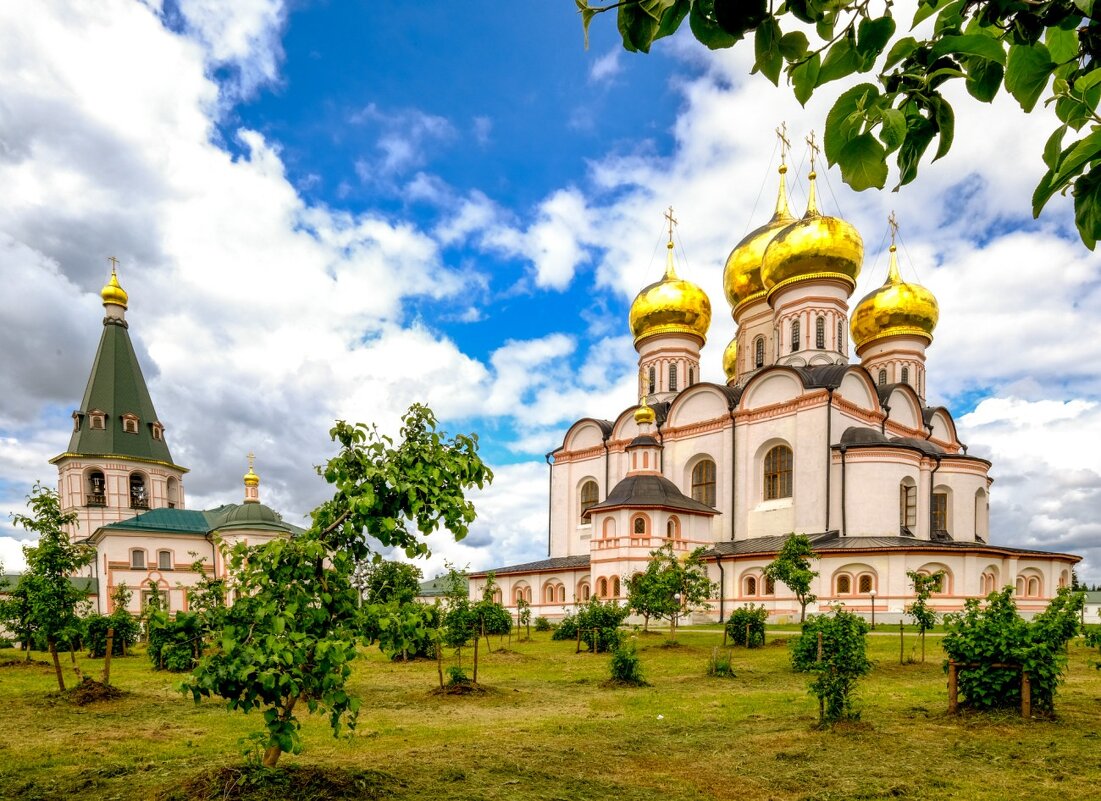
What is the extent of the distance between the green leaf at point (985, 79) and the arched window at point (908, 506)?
32.5 m

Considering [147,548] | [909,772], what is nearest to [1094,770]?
[909,772]

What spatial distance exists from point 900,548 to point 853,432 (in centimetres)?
600

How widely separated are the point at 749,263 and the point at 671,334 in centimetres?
646

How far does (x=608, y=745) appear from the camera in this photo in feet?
28.0

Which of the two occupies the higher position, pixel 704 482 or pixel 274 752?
pixel 704 482

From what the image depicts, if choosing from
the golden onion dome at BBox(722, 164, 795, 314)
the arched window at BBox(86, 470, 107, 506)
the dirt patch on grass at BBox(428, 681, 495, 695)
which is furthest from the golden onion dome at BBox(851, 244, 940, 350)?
the arched window at BBox(86, 470, 107, 506)

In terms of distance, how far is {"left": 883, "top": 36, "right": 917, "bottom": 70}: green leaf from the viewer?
164cm

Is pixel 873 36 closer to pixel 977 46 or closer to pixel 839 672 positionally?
pixel 977 46

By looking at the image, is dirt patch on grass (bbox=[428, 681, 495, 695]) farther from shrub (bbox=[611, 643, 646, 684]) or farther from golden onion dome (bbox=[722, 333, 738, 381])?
golden onion dome (bbox=[722, 333, 738, 381])

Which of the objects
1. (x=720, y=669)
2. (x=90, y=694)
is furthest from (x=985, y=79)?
(x=90, y=694)

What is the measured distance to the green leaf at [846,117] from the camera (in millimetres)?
1619

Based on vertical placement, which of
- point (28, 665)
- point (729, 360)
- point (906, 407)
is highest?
point (729, 360)

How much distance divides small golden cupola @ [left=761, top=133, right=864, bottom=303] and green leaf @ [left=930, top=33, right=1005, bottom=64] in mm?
34685

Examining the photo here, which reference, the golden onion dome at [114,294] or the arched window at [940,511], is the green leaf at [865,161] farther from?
the golden onion dome at [114,294]
